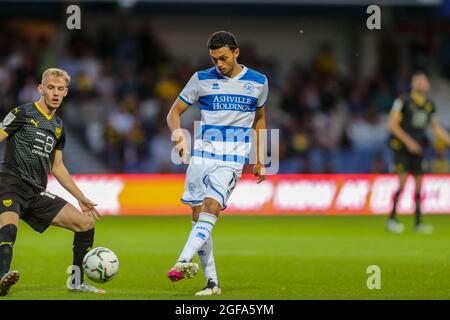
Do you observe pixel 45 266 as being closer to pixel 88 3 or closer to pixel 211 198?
pixel 211 198

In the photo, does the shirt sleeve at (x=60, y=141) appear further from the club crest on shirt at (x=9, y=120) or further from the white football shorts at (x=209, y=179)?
the white football shorts at (x=209, y=179)

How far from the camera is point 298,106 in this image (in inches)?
953

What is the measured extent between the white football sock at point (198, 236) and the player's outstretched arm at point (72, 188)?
1.03 metres

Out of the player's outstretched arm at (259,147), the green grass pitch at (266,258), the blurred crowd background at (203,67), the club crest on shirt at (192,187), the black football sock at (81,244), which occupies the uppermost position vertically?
the blurred crowd background at (203,67)

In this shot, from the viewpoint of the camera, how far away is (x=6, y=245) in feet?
27.6

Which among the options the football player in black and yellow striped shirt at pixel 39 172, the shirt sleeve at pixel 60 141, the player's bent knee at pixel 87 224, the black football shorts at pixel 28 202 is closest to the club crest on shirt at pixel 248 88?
the football player in black and yellow striped shirt at pixel 39 172

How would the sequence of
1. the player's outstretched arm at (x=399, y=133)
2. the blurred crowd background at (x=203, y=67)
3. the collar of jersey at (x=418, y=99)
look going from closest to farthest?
the player's outstretched arm at (x=399, y=133) < the collar of jersey at (x=418, y=99) < the blurred crowd background at (x=203, y=67)

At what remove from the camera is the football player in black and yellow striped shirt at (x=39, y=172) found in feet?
28.3

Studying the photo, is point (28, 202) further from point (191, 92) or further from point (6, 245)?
point (191, 92)

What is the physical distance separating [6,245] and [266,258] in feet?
14.9

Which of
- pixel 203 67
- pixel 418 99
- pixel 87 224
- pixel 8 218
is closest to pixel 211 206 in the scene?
pixel 87 224

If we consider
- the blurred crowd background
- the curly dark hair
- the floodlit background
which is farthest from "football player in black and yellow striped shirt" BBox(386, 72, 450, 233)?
the curly dark hair
